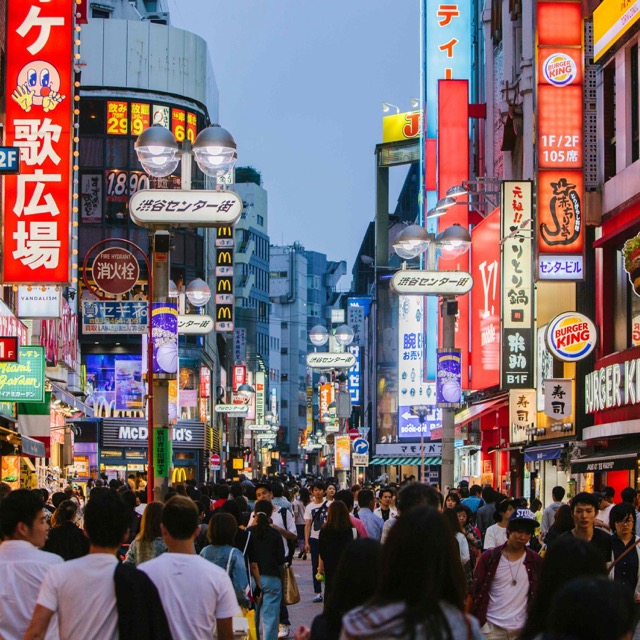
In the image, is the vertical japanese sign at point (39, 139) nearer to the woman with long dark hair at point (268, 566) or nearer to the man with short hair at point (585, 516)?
the woman with long dark hair at point (268, 566)

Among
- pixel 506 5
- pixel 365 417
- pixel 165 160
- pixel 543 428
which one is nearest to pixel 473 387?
pixel 543 428

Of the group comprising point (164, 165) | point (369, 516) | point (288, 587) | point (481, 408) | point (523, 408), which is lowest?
point (288, 587)

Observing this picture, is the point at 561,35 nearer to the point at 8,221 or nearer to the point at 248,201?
the point at 8,221

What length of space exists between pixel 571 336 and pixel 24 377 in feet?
34.4

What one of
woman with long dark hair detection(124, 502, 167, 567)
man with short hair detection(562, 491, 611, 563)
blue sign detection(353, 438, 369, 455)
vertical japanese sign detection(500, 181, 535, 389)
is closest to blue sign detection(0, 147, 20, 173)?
woman with long dark hair detection(124, 502, 167, 567)

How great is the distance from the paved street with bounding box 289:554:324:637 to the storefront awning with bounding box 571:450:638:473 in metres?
5.29

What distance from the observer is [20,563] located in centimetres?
779

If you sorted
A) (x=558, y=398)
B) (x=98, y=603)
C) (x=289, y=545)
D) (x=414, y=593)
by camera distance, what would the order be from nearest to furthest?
(x=414, y=593)
(x=98, y=603)
(x=289, y=545)
(x=558, y=398)

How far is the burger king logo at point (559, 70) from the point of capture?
1094 inches

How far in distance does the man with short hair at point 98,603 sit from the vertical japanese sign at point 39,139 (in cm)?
1712

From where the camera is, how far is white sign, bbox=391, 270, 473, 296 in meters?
24.1

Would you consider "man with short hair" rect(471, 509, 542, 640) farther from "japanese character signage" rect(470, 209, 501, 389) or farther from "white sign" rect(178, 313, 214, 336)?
"japanese character signage" rect(470, 209, 501, 389)

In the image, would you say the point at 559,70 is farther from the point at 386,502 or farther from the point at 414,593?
the point at 414,593

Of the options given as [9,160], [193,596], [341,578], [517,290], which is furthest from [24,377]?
[341,578]
